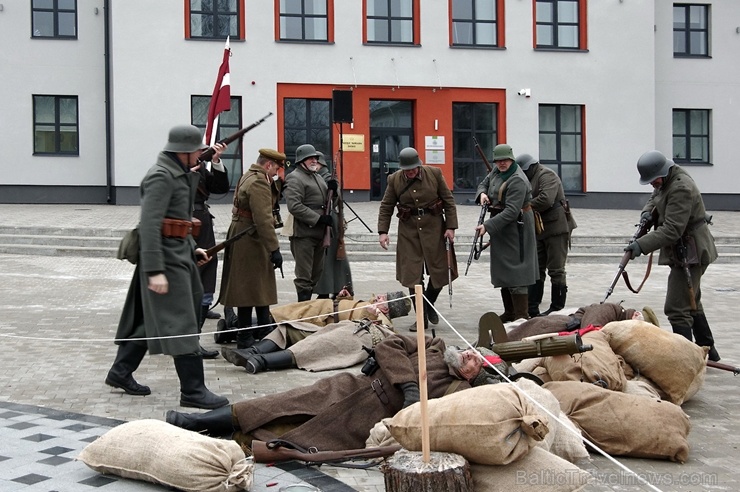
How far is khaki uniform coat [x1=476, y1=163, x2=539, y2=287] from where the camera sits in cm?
987

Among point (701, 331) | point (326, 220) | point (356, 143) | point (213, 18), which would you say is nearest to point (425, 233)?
point (326, 220)

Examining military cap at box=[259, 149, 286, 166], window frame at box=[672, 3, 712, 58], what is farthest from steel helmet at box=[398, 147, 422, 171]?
window frame at box=[672, 3, 712, 58]

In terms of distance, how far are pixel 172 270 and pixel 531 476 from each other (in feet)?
9.63

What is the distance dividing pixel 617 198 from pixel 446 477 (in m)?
25.3

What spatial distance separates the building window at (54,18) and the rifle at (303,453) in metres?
23.7

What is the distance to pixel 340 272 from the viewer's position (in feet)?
34.6

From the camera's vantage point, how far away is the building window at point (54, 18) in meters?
26.4

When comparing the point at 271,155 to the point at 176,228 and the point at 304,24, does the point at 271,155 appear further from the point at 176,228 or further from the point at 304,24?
the point at 304,24

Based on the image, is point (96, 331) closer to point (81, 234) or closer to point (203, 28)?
point (81, 234)

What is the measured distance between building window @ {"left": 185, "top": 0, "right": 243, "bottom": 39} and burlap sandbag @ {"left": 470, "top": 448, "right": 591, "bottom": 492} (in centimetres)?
2289

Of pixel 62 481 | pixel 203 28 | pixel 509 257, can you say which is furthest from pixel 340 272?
pixel 203 28

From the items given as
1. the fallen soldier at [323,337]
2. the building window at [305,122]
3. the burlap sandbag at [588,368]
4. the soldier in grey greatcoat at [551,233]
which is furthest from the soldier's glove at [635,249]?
the building window at [305,122]

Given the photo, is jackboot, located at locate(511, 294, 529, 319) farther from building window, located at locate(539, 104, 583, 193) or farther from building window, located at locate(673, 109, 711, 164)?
building window, located at locate(673, 109, 711, 164)

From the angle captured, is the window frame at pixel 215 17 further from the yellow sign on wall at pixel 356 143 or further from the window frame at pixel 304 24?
the yellow sign on wall at pixel 356 143
